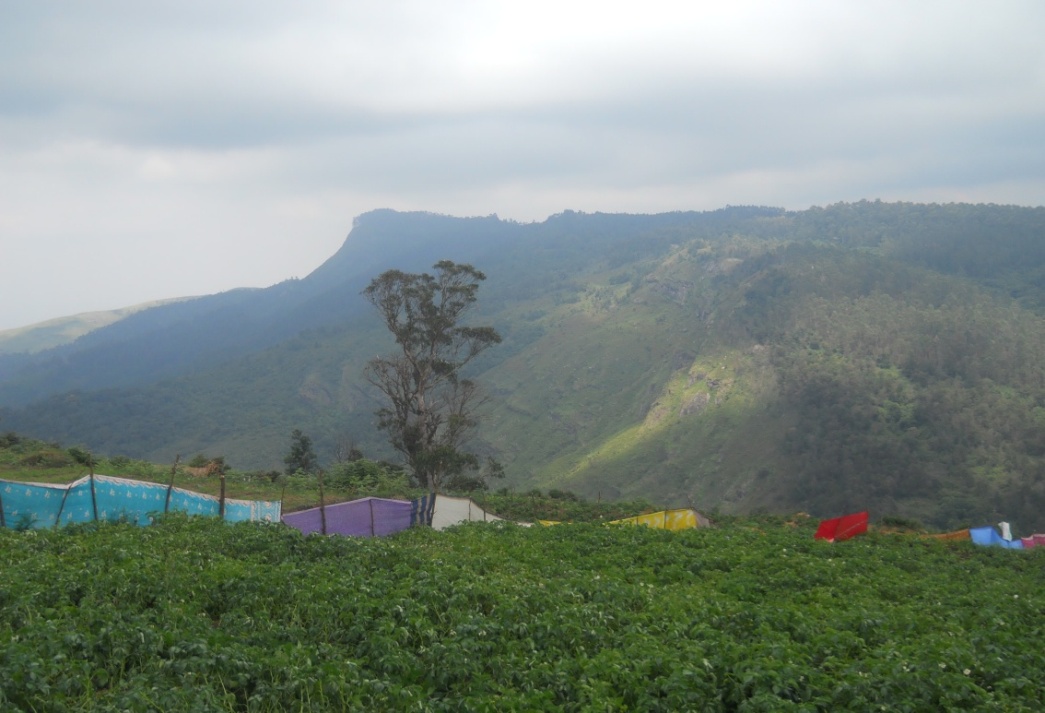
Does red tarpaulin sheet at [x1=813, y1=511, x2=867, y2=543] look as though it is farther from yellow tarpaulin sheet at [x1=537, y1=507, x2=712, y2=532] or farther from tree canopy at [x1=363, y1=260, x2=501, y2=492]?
tree canopy at [x1=363, y1=260, x2=501, y2=492]

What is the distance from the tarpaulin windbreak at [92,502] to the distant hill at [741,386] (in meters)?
20.1

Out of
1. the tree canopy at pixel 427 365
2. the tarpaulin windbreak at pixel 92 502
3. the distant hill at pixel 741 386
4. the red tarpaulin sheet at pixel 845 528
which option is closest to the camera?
the tarpaulin windbreak at pixel 92 502

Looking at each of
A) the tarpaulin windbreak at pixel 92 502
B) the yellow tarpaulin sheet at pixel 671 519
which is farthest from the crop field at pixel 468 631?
the yellow tarpaulin sheet at pixel 671 519

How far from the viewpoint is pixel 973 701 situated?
6.85m

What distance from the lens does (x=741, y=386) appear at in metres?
82.4

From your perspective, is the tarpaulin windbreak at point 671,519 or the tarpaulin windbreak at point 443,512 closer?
the tarpaulin windbreak at point 443,512

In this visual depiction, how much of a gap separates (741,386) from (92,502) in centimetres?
7333

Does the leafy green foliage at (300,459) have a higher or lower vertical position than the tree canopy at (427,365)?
lower

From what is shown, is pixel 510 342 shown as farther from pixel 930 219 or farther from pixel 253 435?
pixel 930 219

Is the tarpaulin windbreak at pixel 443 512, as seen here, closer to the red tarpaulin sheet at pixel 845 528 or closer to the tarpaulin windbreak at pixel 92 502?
the tarpaulin windbreak at pixel 92 502

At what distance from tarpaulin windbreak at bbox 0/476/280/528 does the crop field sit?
6.48ft

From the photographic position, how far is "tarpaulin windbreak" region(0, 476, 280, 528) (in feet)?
48.3

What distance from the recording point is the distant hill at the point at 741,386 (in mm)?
62188

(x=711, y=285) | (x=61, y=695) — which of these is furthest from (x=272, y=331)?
(x=61, y=695)
